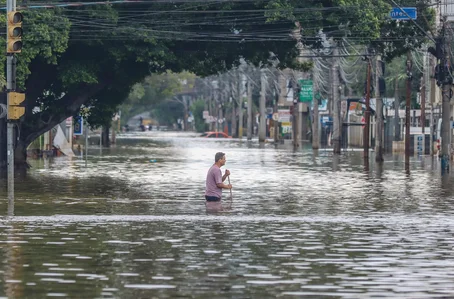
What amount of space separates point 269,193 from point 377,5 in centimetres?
1640

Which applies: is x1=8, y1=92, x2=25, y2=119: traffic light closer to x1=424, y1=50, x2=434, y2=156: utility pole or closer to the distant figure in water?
the distant figure in water

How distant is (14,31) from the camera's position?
26.2 m

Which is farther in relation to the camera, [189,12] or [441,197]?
[189,12]

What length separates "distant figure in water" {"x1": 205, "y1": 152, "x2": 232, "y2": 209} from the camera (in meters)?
28.5

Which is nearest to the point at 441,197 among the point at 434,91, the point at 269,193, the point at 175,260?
the point at 269,193

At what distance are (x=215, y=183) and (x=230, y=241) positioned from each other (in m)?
8.94

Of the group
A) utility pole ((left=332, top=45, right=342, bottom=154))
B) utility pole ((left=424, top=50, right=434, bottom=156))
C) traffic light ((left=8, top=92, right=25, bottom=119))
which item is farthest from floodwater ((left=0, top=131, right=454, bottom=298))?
utility pole ((left=424, top=50, right=434, bottom=156))

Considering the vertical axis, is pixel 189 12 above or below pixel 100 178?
above

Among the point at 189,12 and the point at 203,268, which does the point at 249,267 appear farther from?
the point at 189,12

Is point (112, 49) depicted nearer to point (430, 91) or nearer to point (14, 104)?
point (14, 104)

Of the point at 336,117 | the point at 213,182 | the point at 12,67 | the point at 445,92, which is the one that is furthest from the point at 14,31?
the point at 336,117

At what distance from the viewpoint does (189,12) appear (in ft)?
156

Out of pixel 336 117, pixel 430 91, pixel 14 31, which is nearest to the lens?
pixel 14 31

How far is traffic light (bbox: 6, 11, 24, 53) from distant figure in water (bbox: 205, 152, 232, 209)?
524 cm
